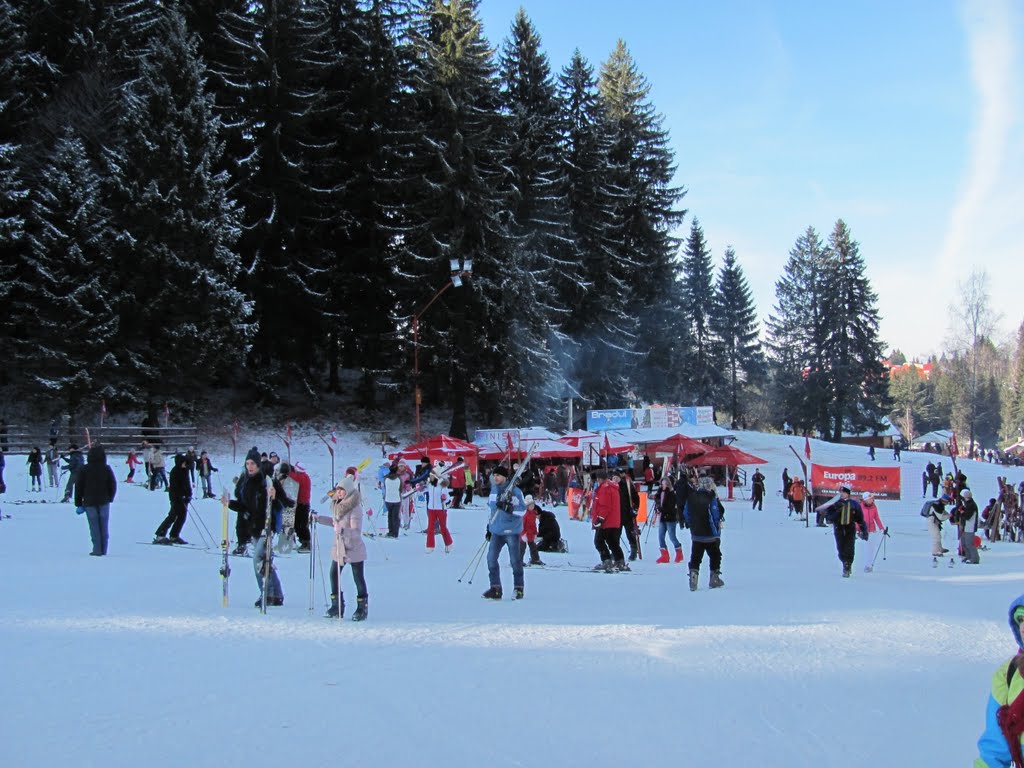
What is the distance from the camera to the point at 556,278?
155 ft

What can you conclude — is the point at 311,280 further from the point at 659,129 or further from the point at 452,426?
the point at 659,129

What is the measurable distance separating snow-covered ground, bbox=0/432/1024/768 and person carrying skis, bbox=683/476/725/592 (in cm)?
45

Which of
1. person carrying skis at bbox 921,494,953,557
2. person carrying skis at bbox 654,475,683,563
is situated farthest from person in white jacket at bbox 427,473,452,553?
person carrying skis at bbox 921,494,953,557

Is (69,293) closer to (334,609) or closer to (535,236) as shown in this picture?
(535,236)

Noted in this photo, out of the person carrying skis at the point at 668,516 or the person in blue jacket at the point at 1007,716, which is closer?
the person in blue jacket at the point at 1007,716

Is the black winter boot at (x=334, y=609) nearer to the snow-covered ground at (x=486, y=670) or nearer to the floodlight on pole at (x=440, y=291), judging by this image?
the snow-covered ground at (x=486, y=670)

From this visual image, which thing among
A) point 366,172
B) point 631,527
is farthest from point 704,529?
point 366,172

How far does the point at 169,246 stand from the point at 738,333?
52618mm

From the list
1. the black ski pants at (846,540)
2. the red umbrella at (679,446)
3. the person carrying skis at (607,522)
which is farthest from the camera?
the red umbrella at (679,446)

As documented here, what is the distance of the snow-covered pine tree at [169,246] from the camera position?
34.1 m

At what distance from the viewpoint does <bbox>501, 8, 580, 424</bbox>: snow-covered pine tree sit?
40.5 m

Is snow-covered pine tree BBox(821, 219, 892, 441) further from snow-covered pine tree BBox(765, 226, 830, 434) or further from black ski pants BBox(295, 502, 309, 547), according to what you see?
black ski pants BBox(295, 502, 309, 547)

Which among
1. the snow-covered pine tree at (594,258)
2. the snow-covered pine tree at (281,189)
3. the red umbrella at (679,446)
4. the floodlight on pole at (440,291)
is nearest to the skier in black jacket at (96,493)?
the floodlight on pole at (440,291)

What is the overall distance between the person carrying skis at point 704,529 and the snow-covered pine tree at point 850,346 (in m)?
58.8
